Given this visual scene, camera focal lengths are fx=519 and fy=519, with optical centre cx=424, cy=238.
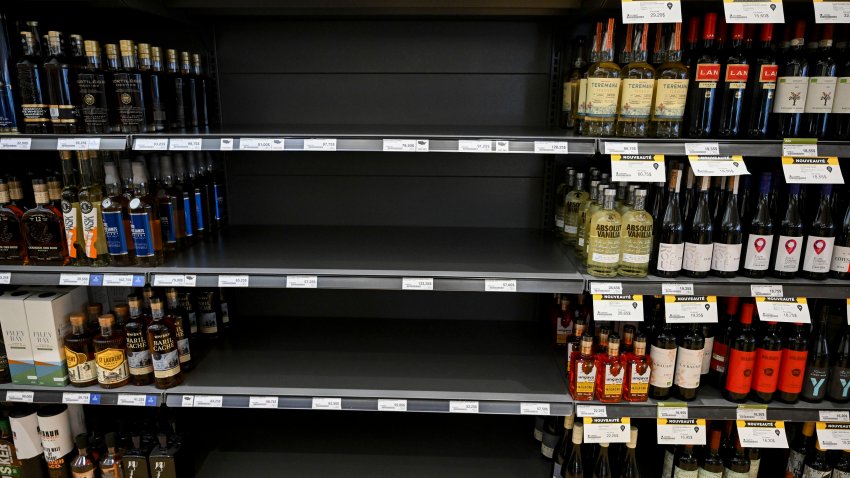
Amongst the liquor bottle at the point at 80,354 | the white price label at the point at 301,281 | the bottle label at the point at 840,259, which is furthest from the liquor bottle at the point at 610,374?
the liquor bottle at the point at 80,354

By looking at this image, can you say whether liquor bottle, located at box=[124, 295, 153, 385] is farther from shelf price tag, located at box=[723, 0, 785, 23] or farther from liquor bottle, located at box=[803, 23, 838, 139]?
liquor bottle, located at box=[803, 23, 838, 139]

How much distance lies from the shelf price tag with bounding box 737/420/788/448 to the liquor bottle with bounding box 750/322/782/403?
8 cm

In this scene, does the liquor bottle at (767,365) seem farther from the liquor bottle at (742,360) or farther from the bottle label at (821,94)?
the bottle label at (821,94)

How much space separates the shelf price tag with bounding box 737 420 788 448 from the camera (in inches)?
69.4

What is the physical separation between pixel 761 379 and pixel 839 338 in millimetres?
341

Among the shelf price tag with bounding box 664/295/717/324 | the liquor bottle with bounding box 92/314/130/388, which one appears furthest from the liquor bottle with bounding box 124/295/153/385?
the shelf price tag with bounding box 664/295/717/324

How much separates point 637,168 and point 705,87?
37 cm

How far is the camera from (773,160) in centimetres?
207

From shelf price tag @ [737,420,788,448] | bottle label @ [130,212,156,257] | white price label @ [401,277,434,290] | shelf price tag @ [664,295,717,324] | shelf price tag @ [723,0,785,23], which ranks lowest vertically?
shelf price tag @ [737,420,788,448]

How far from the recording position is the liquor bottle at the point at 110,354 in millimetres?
1810

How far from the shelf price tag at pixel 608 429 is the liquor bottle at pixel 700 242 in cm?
55

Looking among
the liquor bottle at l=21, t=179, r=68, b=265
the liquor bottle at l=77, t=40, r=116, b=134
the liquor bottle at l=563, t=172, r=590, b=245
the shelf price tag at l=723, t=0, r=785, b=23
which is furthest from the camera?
the liquor bottle at l=563, t=172, r=590, b=245

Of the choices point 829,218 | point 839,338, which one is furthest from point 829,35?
point 839,338

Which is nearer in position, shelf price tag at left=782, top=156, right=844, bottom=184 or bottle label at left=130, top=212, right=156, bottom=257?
shelf price tag at left=782, top=156, right=844, bottom=184
